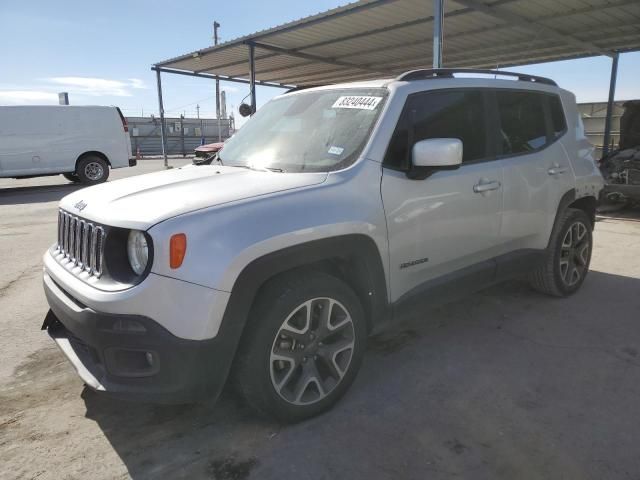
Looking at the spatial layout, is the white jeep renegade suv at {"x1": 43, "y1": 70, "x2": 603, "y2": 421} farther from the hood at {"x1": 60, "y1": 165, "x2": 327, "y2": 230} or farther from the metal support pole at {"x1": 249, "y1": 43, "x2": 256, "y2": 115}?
the metal support pole at {"x1": 249, "y1": 43, "x2": 256, "y2": 115}

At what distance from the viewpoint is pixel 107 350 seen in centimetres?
216

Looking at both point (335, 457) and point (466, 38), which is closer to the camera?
point (335, 457)

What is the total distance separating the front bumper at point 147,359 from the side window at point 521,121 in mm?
2660

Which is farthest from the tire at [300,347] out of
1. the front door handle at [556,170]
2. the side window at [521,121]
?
the front door handle at [556,170]

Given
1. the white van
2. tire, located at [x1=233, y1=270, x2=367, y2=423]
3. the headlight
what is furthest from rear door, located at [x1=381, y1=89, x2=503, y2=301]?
the white van

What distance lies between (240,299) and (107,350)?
0.64 metres

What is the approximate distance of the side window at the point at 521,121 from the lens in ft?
12.0

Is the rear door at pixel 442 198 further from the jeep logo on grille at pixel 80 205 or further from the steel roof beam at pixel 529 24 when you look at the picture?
the steel roof beam at pixel 529 24

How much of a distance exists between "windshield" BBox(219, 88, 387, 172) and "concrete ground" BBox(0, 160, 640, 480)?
4.69 ft

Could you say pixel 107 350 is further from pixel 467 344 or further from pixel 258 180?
pixel 467 344

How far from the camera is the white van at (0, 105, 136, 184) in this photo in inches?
519

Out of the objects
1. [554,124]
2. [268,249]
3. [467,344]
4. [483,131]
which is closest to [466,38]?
[554,124]

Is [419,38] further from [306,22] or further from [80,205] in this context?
[80,205]

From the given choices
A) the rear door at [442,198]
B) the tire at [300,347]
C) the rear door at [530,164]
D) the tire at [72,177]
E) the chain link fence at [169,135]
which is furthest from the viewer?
the chain link fence at [169,135]
